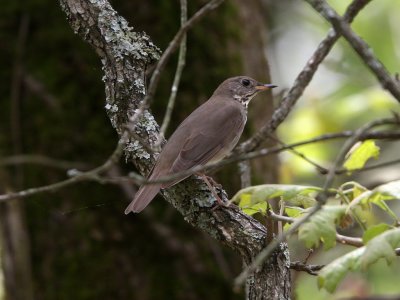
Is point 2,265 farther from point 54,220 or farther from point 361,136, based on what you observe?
point 361,136

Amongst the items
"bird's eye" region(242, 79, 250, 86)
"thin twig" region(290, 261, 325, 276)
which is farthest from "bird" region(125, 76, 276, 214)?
"thin twig" region(290, 261, 325, 276)

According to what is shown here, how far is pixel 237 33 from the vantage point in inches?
257

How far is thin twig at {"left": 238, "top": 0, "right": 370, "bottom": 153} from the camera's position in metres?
2.76

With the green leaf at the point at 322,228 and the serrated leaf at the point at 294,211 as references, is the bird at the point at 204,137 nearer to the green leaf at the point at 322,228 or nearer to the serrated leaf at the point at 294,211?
the serrated leaf at the point at 294,211

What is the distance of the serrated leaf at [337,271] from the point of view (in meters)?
2.70

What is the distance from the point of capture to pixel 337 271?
2.74 meters

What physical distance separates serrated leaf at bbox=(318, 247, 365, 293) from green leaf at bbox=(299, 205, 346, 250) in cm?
9

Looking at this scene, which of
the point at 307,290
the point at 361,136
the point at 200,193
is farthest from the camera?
the point at 307,290

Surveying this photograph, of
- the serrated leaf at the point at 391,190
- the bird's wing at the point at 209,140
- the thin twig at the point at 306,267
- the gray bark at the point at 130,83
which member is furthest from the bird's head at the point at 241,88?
the serrated leaf at the point at 391,190

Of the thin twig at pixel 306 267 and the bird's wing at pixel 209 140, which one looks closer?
the thin twig at pixel 306 267

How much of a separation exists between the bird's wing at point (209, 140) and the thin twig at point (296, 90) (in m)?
1.91

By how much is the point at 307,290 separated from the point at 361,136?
6156 mm

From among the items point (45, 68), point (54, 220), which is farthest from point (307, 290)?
point (45, 68)

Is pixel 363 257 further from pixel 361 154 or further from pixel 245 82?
pixel 245 82
